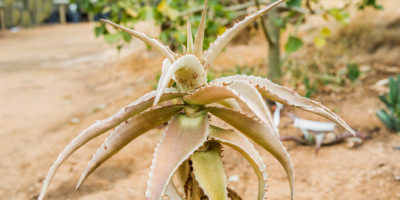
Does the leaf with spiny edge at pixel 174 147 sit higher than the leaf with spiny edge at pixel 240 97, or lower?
lower

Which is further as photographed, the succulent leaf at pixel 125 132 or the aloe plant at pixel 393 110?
the aloe plant at pixel 393 110

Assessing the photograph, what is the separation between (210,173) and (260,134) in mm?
141

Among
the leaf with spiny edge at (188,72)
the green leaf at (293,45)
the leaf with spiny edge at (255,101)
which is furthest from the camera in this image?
the green leaf at (293,45)

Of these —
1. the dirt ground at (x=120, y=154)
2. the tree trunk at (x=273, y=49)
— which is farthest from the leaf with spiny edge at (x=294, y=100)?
the tree trunk at (x=273, y=49)

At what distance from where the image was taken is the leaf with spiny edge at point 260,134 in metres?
0.73

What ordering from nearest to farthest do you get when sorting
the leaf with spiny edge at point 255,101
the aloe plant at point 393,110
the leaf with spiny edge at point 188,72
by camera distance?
1. the leaf with spiny edge at point 255,101
2. the leaf with spiny edge at point 188,72
3. the aloe plant at point 393,110

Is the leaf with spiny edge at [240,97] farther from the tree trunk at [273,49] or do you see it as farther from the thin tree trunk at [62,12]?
the thin tree trunk at [62,12]

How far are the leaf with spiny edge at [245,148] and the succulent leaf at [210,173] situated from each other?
0.05 meters

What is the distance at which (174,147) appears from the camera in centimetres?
73

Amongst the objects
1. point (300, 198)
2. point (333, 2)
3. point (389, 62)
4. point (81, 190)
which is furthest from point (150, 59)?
point (300, 198)

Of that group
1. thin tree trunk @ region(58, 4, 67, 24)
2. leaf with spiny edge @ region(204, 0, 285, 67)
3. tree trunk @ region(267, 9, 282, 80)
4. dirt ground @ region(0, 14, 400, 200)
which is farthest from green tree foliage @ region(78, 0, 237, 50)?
thin tree trunk @ region(58, 4, 67, 24)

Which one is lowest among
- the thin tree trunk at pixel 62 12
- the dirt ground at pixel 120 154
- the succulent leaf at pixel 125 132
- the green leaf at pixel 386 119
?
the thin tree trunk at pixel 62 12

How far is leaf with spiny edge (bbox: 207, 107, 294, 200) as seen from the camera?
0.73 meters

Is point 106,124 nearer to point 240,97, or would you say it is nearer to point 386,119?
point 240,97
